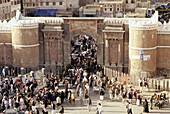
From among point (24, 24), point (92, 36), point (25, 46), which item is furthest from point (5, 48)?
point (92, 36)

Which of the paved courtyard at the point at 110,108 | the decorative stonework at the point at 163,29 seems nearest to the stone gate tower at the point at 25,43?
the paved courtyard at the point at 110,108

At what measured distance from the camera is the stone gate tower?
145ft

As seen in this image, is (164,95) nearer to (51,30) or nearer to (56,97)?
(56,97)

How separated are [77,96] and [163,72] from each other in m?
12.4

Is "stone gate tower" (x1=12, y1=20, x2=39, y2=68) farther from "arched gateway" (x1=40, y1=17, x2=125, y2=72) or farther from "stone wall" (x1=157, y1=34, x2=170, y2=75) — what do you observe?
"stone wall" (x1=157, y1=34, x2=170, y2=75)

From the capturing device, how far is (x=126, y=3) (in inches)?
2913

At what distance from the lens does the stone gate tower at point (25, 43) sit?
44094 millimetres

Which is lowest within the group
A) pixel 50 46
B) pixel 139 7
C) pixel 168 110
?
pixel 168 110

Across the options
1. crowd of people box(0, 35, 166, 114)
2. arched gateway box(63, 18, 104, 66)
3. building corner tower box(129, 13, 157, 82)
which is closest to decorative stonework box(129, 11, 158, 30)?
building corner tower box(129, 13, 157, 82)

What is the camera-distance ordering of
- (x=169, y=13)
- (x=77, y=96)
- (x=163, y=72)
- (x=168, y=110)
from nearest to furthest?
(x=168, y=110)
(x=77, y=96)
(x=163, y=72)
(x=169, y=13)

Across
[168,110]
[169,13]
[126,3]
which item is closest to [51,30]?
[168,110]

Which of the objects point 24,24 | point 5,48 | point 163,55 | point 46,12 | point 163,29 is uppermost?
point 46,12

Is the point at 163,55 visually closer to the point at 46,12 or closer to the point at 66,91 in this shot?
the point at 66,91

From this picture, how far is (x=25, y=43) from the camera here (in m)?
44.4
